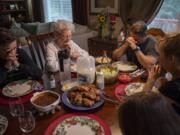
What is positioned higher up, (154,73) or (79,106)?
(154,73)

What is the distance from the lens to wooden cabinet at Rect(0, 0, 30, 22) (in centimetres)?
543

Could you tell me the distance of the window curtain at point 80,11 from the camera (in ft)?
13.3

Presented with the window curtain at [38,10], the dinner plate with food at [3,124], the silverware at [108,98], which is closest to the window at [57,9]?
the window curtain at [38,10]

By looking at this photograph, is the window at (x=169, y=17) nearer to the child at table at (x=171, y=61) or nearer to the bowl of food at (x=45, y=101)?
the child at table at (x=171, y=61)

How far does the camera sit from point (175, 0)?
2887 millimetres

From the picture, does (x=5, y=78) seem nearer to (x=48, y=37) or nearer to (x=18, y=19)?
(x=48, y=37)

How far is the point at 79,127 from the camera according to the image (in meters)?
1.06

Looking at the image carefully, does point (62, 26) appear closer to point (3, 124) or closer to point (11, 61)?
point (11, 61)

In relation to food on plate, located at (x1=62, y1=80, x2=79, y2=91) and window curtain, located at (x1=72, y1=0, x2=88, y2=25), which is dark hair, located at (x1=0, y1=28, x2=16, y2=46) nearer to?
food on plate, located at (x1=62, y1=80, x2=79, y2=91)

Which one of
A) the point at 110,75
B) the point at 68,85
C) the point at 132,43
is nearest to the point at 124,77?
the point at 110,75

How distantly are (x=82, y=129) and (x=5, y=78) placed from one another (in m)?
0.93

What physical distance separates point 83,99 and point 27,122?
363 mm

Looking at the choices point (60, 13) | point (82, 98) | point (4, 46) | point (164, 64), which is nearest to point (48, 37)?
point (4, 46)

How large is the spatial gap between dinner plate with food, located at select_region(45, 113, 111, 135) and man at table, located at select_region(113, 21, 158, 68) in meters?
1.02
